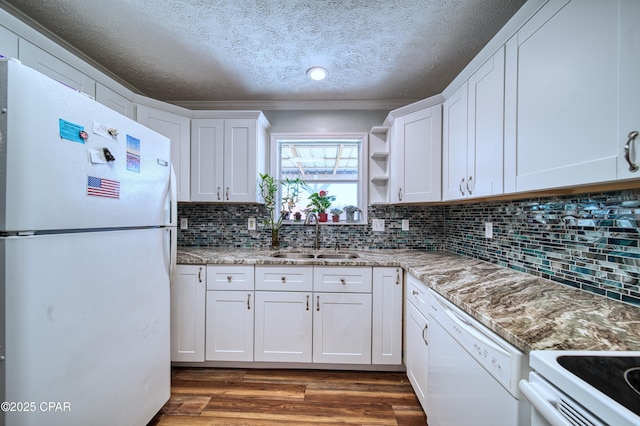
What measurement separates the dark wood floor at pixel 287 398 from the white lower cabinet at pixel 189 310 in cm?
21

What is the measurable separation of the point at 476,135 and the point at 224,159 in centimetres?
198

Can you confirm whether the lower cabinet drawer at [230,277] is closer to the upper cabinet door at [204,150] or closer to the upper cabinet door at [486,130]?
the upper cabinet door at [204,150]

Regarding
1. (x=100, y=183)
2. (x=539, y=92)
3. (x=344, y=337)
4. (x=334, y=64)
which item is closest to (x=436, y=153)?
(x=539, y=92)

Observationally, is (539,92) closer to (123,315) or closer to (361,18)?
(361,18)

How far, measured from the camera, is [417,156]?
80.0 inches

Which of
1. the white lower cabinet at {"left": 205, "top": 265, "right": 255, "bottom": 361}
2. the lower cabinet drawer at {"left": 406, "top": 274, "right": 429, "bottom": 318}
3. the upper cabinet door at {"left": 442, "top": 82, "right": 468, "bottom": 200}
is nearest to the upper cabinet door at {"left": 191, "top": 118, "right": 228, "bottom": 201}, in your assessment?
the white lower cabinet at {"left": 205, "top": 265, "right": 255, "bottom": 361}

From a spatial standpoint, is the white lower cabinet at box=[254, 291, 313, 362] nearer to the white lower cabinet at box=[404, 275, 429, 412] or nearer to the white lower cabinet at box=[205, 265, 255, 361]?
the white lower cabinet at box=[205, 265, 255, 361]

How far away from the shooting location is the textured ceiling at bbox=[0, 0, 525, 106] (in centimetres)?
139

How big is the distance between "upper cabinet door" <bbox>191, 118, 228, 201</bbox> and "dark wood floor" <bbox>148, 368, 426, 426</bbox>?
1468 millimetres

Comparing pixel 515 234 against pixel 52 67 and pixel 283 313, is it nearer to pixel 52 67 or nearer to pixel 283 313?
pixel 283 313

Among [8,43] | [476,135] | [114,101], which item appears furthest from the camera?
[114,101]

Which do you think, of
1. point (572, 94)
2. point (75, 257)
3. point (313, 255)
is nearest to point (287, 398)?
point (313, 255)

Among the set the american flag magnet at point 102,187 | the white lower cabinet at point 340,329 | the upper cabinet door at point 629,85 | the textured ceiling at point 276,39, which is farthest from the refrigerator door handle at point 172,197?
the upper cabinet door at point 629,85

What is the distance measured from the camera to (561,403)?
1.88 feet
